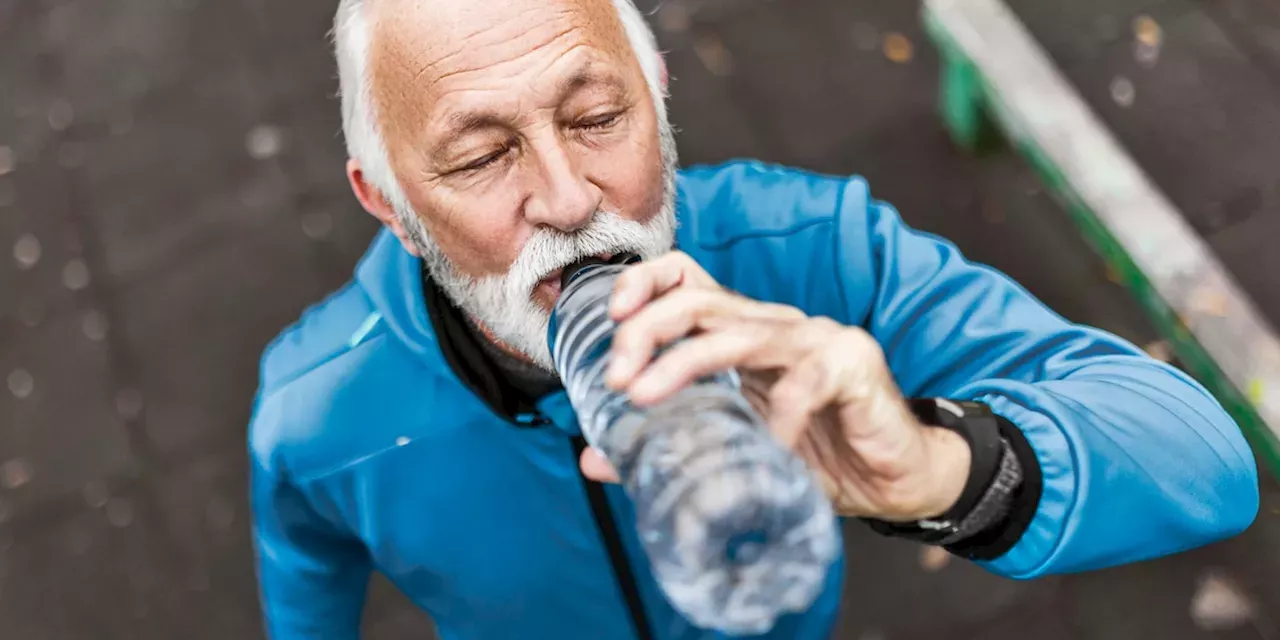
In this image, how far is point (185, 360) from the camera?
13.1 ft

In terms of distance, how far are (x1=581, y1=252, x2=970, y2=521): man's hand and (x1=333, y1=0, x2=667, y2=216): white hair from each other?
64cm

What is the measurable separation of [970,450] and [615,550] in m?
0.80

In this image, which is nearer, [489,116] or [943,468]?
[943,468]

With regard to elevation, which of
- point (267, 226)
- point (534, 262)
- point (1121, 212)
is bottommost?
point (1121, 212)

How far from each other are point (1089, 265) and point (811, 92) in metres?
1.27

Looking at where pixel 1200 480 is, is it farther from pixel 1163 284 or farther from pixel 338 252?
pixel 338 252

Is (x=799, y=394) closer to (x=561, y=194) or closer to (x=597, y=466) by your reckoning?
(x=597, y=466)

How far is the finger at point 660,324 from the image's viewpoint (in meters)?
0.96

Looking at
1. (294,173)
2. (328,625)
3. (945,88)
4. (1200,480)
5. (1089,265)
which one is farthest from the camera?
(294,173)

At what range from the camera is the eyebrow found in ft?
4.75

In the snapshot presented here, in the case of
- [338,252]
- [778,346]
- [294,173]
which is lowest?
[338,252]

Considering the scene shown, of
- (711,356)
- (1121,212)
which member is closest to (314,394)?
(711,356)

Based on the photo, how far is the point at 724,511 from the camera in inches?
32.6

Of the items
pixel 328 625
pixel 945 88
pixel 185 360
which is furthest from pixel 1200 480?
pixel 185 360
